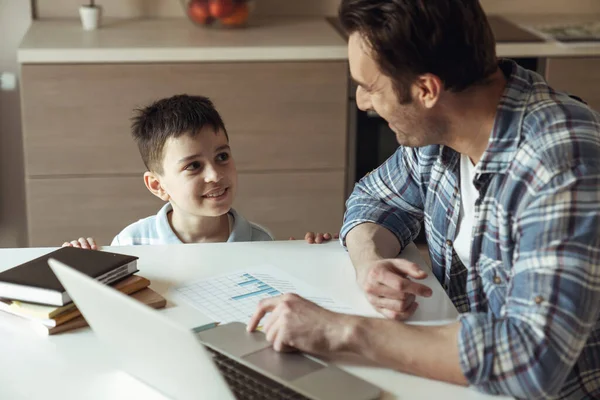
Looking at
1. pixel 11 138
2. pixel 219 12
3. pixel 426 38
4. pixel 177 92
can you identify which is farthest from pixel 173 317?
pixel 11 138

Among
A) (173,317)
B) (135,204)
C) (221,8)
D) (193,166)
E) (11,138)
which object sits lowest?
(135,204)

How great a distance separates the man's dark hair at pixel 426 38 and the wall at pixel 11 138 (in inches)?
85.6

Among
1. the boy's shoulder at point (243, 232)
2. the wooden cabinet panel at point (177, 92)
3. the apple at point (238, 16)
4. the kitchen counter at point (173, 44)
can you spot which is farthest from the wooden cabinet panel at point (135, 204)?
the boy's shoulder at point (243, 232)

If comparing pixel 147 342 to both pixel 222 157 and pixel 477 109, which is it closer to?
pixel 477 109

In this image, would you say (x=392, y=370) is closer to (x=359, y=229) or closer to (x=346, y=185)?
(x=359, y=229)

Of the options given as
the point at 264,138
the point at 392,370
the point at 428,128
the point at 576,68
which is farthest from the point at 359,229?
the point at 576,68

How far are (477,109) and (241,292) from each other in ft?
1.60

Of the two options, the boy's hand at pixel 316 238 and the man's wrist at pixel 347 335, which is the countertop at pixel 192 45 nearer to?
the boy's hand at pixel 316 238

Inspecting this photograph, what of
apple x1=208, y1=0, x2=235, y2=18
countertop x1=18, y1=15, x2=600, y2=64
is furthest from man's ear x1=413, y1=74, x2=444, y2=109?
apple x1=208, y1=0, x2=235, y2=18

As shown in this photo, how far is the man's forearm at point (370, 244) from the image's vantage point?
155cm

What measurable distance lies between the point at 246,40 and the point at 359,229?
1.44 meters

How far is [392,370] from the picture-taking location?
1.21 m

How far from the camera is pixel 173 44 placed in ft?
9.42

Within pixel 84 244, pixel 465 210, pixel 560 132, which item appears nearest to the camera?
pixel 560 132
